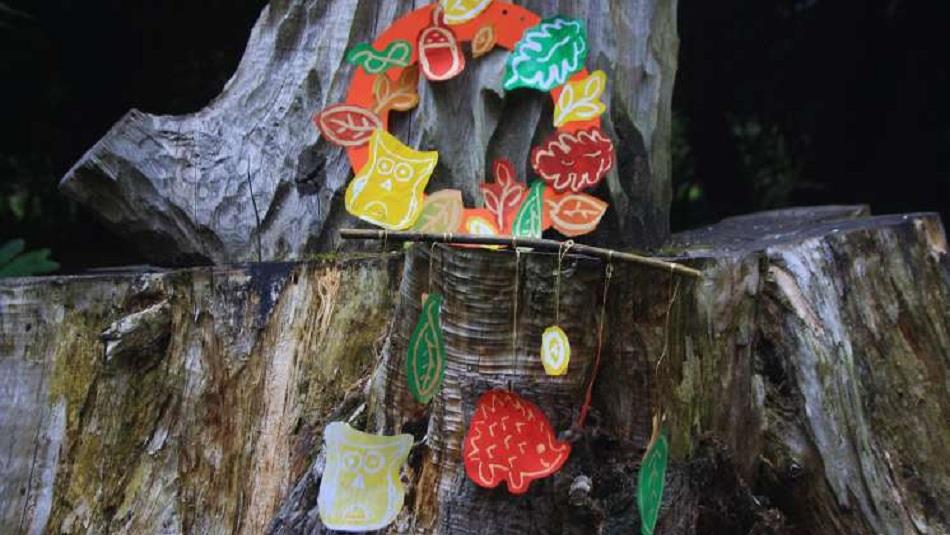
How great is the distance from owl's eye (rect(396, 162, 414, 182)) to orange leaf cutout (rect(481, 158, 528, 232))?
20cm

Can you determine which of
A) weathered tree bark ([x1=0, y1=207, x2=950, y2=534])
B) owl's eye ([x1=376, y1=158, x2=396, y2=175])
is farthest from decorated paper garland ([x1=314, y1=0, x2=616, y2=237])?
weathered tree bark ([x1=0, y1=207, x2=950, y2=534])

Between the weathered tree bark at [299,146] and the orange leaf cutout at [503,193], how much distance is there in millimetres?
42

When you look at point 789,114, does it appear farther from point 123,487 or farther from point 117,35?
point 123,487

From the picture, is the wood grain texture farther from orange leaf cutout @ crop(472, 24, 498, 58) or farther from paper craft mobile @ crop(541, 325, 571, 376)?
orange leaf cutout @ crop(472, 24, 498, 58)

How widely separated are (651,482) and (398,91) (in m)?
1.14

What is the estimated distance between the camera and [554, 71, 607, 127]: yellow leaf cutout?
2469 mm

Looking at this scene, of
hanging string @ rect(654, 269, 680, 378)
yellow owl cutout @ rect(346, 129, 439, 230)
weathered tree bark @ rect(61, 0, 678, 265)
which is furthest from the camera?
weathered tree bark @ rect(61, 0, 678, 265)

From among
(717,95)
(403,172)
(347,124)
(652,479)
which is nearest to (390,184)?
(403,172)

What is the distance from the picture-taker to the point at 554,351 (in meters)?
1.77

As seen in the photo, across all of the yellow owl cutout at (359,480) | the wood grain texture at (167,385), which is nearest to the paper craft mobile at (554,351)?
the yellow owl cutout at (359,480)

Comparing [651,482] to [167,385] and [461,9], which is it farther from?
[461,9]

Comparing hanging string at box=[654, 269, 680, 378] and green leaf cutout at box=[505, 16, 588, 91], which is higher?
green leaf cutout at box=[505, 16, 588, 91]

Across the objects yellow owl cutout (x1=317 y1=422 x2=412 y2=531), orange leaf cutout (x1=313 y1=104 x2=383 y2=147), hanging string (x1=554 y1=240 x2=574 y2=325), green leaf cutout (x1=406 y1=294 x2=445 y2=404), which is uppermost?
orange leaf cutout (x1=313 y1=104 x2=383 y2=147)

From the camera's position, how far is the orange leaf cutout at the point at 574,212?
2.40m
